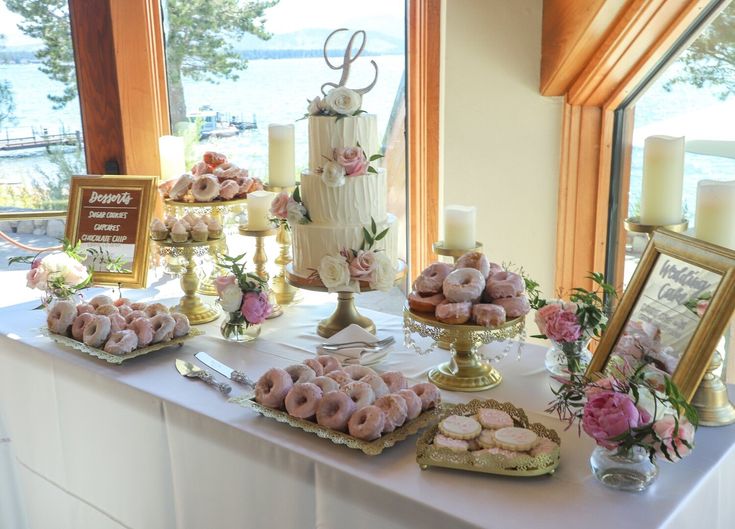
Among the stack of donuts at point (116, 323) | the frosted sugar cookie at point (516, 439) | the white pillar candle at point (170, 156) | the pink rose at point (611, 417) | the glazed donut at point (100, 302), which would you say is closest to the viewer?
the pink rose at point (611, 417)

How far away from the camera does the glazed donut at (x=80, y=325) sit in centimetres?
159

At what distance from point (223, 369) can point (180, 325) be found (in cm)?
17

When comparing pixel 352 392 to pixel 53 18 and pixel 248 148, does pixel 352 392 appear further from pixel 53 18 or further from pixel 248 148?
pixel 53 18

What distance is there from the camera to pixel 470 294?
1288 mm

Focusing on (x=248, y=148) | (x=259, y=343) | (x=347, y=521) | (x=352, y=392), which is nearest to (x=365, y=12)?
(x=248, y=148)

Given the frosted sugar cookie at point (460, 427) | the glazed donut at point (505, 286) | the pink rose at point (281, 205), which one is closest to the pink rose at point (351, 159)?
the pink rose at point (281, 205)

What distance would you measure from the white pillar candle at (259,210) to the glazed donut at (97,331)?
16.8 inches

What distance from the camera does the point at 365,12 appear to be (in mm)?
2582

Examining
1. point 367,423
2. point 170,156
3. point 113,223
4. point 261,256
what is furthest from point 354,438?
point 170,156

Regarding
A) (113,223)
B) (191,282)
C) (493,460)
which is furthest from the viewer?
(113,223)

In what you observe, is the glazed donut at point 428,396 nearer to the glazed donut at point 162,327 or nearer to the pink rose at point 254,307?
the pink rose at point 254,307

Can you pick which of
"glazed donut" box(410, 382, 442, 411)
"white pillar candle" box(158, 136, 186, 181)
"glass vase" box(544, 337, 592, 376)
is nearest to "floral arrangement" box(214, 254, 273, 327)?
"glazed donut" box(410, 382, 442, 411)

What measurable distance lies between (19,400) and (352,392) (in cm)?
94

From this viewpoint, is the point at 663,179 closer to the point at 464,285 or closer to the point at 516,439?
the point at 464,285
